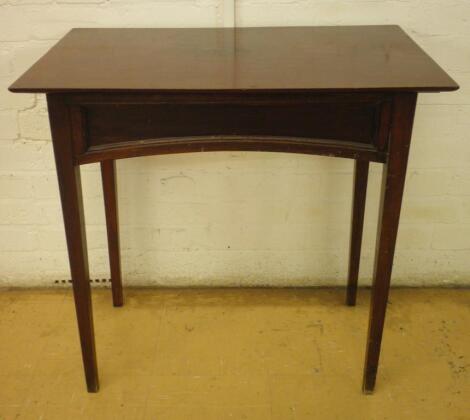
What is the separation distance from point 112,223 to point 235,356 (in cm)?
54

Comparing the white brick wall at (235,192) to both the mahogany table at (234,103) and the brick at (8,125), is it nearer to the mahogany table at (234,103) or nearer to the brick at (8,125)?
the brick at (8,125)

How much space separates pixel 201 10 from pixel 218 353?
0.97 m

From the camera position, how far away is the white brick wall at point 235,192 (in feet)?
5.30

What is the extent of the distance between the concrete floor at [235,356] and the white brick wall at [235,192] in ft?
0.30

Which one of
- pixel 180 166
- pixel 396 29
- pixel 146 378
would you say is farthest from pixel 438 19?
pixel 146 378

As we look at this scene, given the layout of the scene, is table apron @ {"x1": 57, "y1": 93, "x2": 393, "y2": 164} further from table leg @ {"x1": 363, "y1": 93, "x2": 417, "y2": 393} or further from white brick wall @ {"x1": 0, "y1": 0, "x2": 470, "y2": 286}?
white brick wall @ {"x1": 0, "y1": 0, "x2": 470, "y2": 286}

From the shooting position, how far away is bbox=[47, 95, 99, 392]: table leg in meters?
1.21

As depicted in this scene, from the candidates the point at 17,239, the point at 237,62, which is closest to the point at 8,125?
the point at 17,239

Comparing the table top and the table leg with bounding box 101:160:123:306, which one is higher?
the table top

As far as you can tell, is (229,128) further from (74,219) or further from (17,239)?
(17,239)

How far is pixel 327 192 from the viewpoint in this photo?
1.84 m

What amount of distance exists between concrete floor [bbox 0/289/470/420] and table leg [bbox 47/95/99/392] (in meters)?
0.13

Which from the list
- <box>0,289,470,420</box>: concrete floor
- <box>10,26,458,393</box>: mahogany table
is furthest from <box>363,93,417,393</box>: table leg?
<box>0,289,470,420</box>: concrete floor

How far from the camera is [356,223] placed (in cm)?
175
